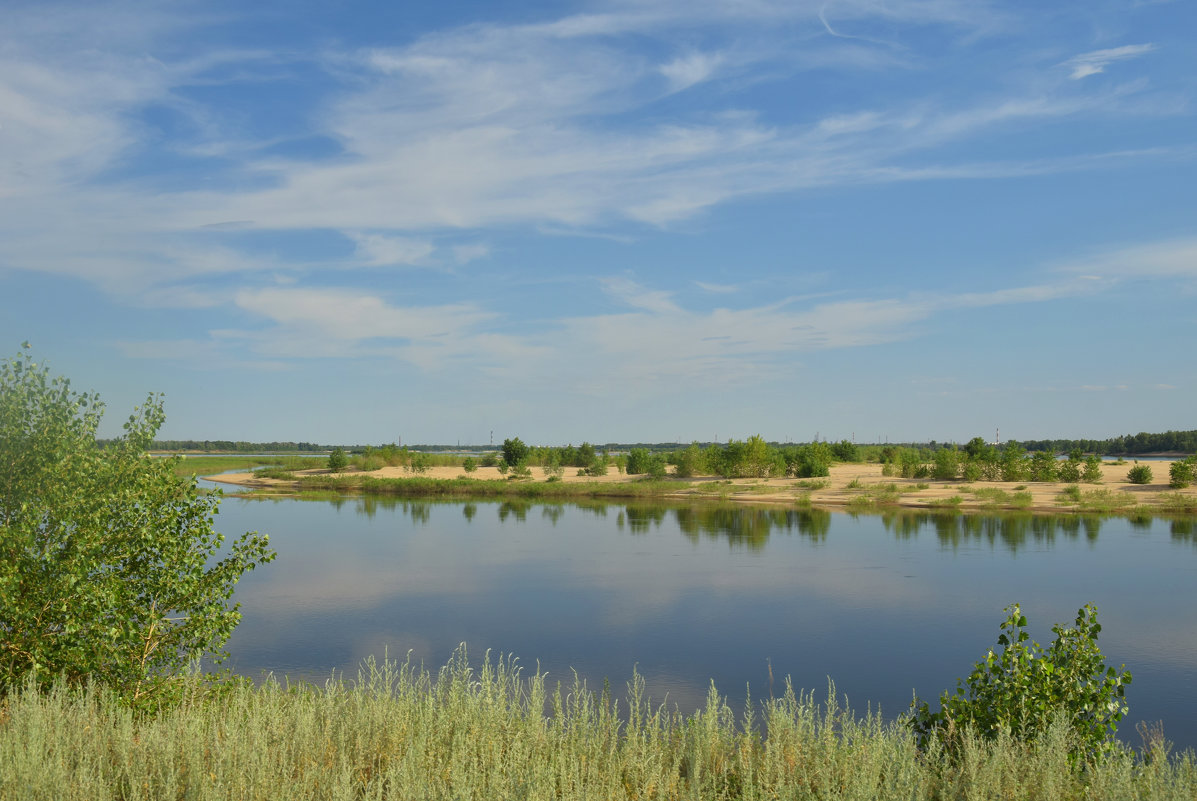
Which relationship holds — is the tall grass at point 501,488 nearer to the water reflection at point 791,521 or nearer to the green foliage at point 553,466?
the water reflection at point 791,521

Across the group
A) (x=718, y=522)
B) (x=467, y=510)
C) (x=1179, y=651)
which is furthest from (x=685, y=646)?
(x=467, y=510)

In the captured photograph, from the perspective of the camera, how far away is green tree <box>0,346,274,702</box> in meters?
8.54

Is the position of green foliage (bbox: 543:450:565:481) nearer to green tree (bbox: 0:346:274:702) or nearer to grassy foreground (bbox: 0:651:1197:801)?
green tree (bbox: 0:346:274:702)

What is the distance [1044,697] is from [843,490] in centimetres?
5271

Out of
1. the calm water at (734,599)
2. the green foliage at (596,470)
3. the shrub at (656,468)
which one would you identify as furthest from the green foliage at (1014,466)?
the green foliage at (596,470)

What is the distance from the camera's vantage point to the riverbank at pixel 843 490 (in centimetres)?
4909

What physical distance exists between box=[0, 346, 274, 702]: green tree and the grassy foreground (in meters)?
0.62

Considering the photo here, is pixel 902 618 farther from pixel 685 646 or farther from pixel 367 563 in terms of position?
pixel 367 563

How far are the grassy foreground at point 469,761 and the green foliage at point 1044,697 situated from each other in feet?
1.02

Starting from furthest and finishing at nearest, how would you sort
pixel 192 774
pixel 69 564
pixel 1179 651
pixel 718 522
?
pixel 718 522 < pixel 1179 651 < pixel 69 564 < pixel 192 774

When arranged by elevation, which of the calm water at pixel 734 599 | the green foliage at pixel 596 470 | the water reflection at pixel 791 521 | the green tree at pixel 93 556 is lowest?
the calm water at pixel 734 599

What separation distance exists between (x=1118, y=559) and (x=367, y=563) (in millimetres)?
28924

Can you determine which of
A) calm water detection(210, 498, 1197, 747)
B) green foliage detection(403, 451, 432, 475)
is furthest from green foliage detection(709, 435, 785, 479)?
green foliage detection(403, 451, 432, 475)

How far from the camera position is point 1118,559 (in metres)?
31.3
